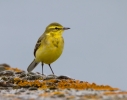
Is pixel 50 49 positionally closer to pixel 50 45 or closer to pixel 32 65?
pixel 50 45

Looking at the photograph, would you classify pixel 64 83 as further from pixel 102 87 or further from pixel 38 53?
pixel 38 53

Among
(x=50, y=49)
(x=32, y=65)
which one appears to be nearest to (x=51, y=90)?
(x=50, y=49)

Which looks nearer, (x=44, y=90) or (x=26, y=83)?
(x=44, y=90)

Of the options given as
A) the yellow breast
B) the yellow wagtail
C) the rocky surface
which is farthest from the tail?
the rocky surface

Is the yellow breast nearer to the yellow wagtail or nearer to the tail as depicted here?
the yellow wagtail

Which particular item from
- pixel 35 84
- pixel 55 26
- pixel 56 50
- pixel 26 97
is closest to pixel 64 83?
pixel 35 84

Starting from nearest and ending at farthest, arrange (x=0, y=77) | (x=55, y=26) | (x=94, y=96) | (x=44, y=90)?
(x=94, y=96), (x=44, y=90), (x=0, y=77), (x=55, y=26)

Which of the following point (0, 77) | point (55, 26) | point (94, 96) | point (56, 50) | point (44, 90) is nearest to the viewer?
point (94, 96)

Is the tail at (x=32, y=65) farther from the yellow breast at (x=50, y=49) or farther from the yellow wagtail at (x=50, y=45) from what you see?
the yellow breast at (x=50, y=49)

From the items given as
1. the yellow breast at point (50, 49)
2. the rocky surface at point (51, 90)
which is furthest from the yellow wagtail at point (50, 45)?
the rocky surface at point (51, 90)
